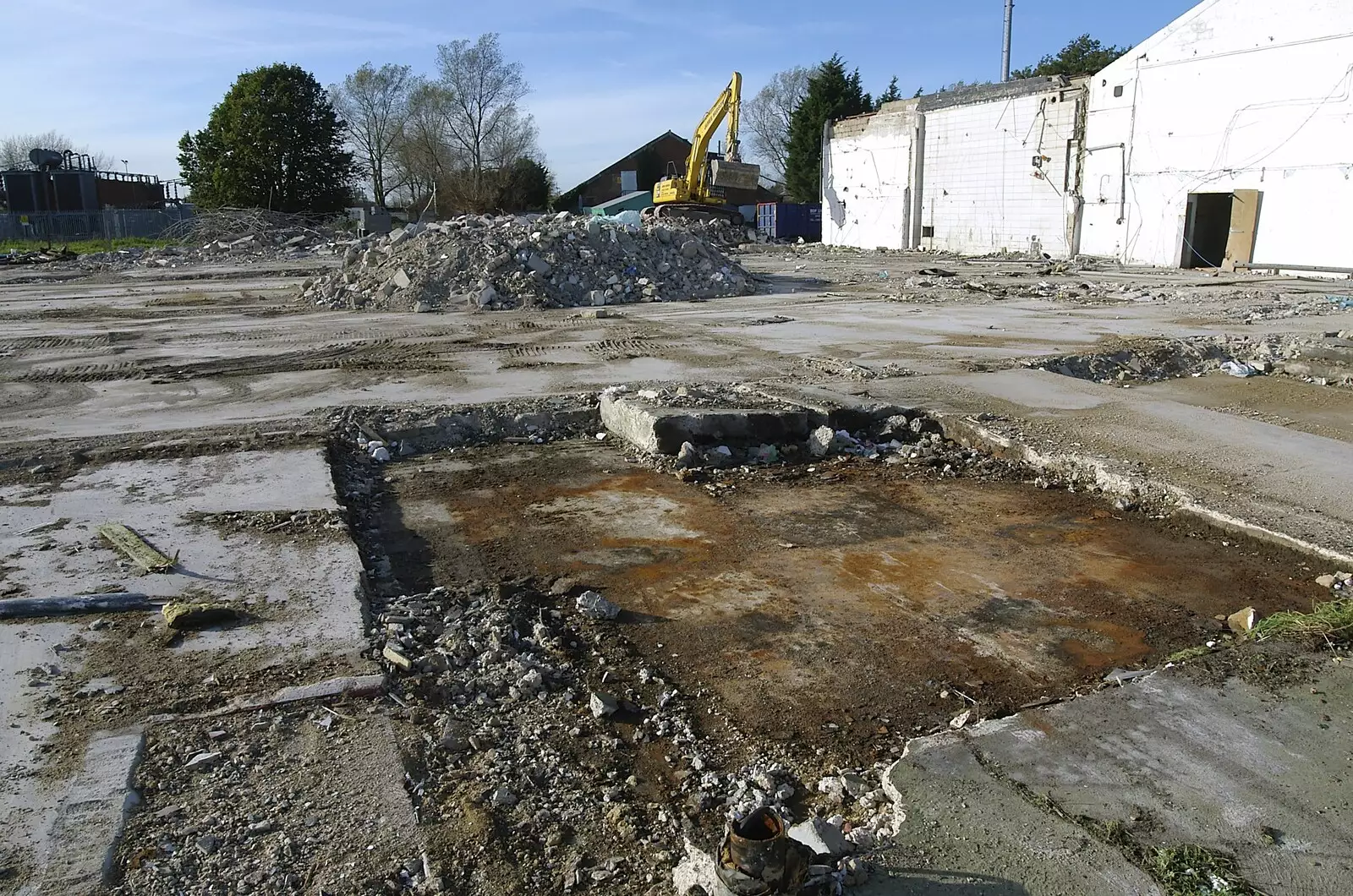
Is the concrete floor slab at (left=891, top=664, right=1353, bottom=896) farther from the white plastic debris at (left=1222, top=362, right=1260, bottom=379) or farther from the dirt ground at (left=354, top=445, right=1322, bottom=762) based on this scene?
the white plastic debris at (left=1222, top=362, right=1260, bottom=379)

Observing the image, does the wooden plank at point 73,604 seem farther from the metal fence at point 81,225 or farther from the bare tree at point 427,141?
the bare tree at point 427,141

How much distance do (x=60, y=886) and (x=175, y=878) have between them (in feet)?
0.88

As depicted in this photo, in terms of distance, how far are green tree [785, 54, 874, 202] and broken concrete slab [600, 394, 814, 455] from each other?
39941 mm

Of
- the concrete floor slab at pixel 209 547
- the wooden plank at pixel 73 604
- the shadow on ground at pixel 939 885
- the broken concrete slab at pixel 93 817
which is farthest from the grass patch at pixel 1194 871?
the wooden plank at pixel 73 604

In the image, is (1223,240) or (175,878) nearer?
(175,878)

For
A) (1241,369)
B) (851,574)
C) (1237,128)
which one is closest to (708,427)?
(851,574)

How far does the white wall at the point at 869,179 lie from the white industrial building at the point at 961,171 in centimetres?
4

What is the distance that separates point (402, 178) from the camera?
54719 millimetres

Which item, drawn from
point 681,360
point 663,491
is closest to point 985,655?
point 663,491

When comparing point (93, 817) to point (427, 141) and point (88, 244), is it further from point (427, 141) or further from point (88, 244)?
point (427, 141)

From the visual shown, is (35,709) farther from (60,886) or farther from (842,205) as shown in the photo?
(842,205)

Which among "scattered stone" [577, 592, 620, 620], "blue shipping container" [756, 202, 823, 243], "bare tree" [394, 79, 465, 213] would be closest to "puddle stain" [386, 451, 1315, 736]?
"scattered stone" [577, 592, 620, 620]

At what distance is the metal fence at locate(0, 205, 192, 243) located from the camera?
4309 cm

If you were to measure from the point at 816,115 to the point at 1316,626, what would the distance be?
4657 cm
